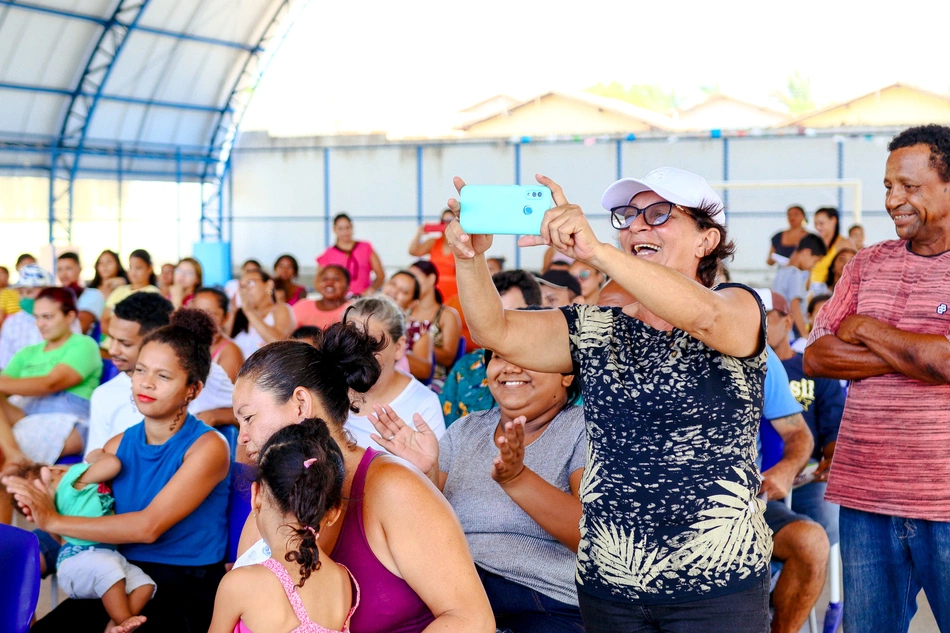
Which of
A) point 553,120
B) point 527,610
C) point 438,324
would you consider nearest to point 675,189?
point 527,610

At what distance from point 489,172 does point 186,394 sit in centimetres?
1700

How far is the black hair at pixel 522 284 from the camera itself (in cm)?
425

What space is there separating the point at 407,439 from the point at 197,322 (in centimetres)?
136

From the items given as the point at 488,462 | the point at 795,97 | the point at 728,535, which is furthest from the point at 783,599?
the point at 795,97

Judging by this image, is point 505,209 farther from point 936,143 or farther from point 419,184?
point 419,184

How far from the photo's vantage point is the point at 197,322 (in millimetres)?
3471

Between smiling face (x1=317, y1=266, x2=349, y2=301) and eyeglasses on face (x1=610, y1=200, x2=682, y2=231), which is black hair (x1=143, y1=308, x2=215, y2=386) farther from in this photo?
smiling face (x1=317, y1=266, x2=349, y2=301)

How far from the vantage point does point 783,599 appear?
3.10 metres

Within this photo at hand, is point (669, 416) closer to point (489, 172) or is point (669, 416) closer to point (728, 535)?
point (728, 535)

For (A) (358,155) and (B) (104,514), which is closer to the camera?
(B) (104,514)

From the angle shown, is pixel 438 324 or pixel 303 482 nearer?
pixel 303 482

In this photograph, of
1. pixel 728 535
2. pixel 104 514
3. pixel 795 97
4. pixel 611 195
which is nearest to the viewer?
pixel 728 535

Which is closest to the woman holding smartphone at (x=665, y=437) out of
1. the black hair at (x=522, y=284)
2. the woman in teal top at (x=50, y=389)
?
the black hair at (x=522, y=284)

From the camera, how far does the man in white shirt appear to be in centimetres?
380
